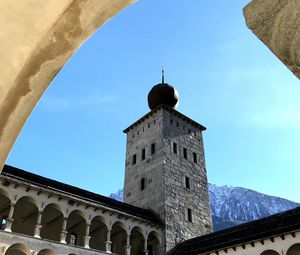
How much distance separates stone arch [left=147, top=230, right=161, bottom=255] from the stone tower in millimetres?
559

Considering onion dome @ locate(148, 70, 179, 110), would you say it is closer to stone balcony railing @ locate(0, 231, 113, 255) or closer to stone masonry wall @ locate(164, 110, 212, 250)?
stone masonry wall @ locate(164, 110, 212, 250)

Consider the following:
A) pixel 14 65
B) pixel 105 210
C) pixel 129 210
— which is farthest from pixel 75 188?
pixel 14 65

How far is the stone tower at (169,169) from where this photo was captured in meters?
26.1

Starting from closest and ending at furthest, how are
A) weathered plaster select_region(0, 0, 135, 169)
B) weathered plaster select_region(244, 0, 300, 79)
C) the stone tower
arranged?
weathered plaster select_region(0, 0, 135, 169)
weathered plaster select_region(244, 0, 300, 79)
the stone tower

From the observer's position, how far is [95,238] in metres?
24.1

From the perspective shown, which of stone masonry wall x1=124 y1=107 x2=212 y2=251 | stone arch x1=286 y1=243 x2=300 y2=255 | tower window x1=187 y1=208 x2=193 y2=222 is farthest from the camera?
tower window x1=187 y1=208 x2=193 y2=222

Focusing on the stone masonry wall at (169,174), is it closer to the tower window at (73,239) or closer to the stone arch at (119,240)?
the stone arch at (119,240)

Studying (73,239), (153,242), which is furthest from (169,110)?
(73,239)

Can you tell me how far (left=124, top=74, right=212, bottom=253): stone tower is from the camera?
85.6 feet

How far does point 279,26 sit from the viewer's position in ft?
6.20

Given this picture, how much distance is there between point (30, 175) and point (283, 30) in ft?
65.8

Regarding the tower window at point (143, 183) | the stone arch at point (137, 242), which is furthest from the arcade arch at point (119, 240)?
the tower window at point (143, 183)

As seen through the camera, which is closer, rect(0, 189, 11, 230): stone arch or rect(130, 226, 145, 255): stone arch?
rect(0, 189, 11, 230): stone arch

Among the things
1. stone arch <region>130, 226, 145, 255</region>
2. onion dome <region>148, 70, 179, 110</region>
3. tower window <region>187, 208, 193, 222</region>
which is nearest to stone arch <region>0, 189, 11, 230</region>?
stone arch <region>130, 226, 145, 255</region>
